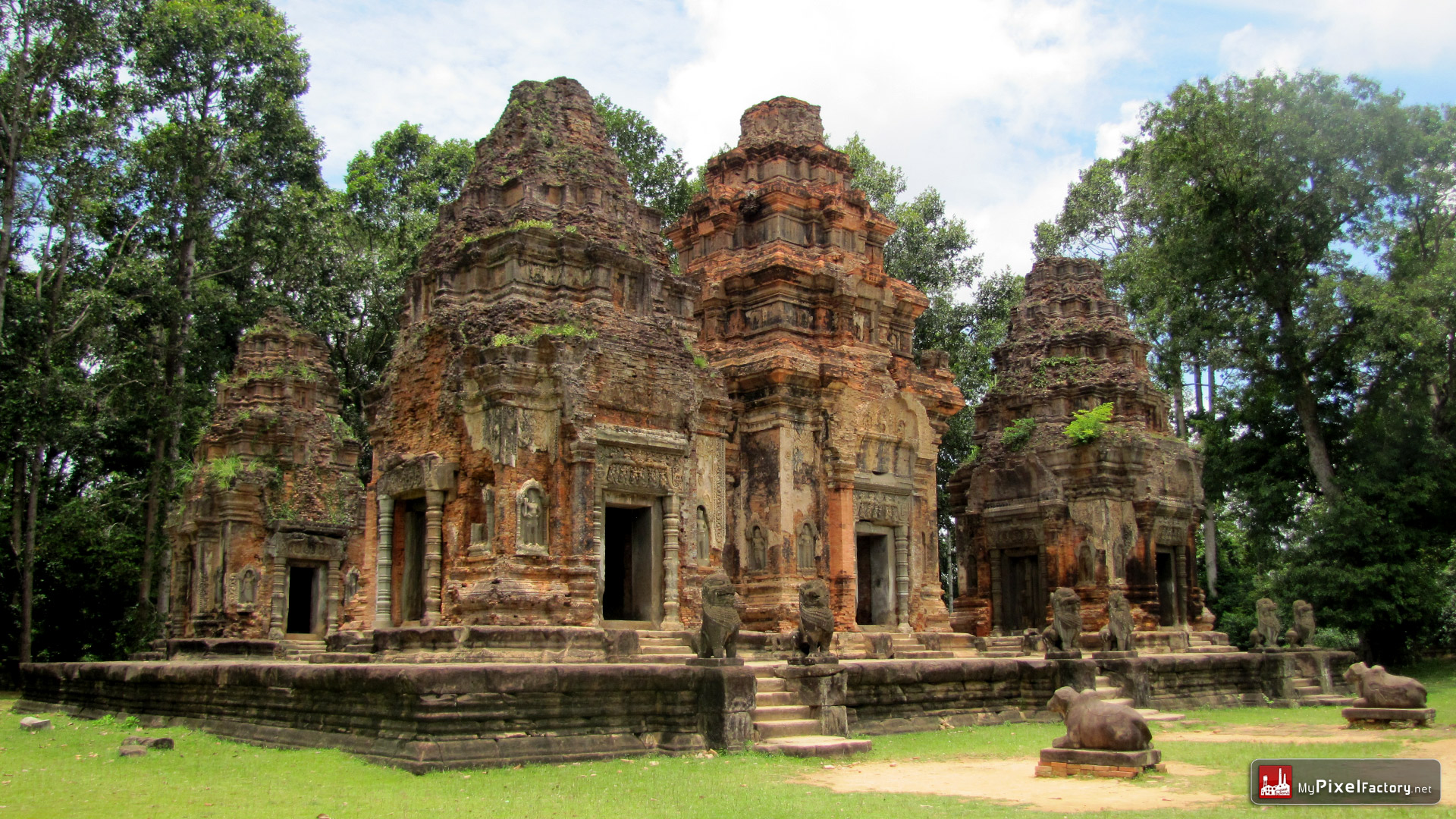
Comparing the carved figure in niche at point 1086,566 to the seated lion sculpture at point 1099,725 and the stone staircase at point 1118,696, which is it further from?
the seated lion sculpture at point 1099,725

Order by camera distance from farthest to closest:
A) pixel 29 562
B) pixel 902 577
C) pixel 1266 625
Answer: pixel 29 562, pixel 1266 625, pixel 902 577

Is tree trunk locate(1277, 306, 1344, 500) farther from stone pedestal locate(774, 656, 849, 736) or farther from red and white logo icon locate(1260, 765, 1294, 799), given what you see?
red and white logo icon locate(1260, 765, 1294, 799)

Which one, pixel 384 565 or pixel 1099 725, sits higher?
pixel 384 565

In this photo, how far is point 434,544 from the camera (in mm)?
13750

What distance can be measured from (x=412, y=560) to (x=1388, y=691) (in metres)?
11.9

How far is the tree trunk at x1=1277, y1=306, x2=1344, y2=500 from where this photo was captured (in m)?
23.9

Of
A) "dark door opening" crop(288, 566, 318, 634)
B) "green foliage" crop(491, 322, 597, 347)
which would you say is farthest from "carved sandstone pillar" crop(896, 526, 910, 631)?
"dark door opening" crop(288, 566, 318, 634)

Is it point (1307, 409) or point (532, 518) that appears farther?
point (1307, 409)

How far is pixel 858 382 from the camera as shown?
1808 cm

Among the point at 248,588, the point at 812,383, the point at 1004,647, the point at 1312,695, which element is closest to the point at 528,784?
the point at 812,383

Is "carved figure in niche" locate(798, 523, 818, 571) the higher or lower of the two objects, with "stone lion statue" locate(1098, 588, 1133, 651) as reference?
higher

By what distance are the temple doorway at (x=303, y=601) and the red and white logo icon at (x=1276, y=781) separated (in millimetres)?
18543

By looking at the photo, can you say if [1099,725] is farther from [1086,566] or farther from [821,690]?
[1086,566]

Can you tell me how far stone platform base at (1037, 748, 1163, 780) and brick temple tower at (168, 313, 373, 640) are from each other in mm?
14764
